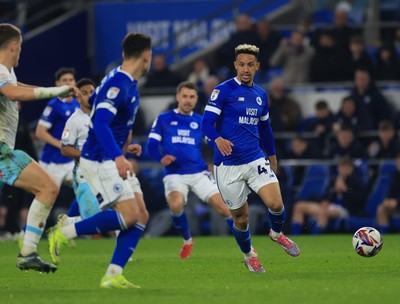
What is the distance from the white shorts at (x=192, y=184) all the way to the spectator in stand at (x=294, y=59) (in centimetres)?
796

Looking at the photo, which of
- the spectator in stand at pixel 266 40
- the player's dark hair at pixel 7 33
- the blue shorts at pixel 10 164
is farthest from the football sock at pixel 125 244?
the spectator in stand at pixel 266 40

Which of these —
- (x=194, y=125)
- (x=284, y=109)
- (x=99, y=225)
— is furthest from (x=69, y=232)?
(x=284, y=109)

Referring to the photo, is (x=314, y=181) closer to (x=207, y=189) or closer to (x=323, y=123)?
(x=323, y=123)

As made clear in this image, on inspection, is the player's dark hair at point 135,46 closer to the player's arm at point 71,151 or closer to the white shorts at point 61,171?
the player's arm at point 71,151

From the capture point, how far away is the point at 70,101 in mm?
17422

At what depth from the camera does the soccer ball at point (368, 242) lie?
41.9 ft

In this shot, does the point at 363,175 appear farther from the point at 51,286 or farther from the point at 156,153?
the point at 51,286

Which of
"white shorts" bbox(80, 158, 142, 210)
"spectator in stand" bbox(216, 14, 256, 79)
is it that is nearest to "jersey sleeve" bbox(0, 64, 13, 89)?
"white shorts" bbox(80, 158, 142, 210)

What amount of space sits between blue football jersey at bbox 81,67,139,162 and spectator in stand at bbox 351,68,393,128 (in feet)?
39.6

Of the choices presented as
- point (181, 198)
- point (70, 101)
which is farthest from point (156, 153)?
point (70, 101)

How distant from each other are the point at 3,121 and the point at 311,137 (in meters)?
12.1

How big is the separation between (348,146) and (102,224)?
11792 millimetres

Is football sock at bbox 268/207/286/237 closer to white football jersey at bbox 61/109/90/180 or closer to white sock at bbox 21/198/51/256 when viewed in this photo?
white sock at bbox 21/198/51/256

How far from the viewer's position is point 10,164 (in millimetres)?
10609
